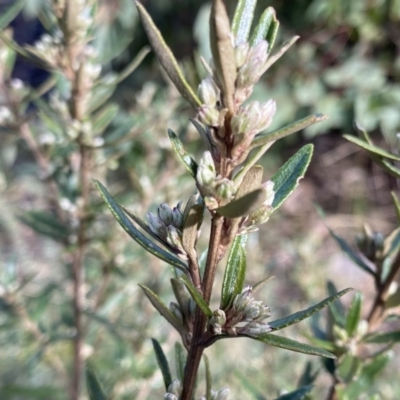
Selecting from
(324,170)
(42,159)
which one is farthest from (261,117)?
(324,170)

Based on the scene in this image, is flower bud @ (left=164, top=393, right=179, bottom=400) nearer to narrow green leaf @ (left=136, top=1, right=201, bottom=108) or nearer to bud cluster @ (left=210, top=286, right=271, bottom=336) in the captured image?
bud cluster @ (left=210, top=286, right=271, bottom=336)

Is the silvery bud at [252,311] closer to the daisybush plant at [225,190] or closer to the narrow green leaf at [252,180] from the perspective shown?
the daisybush plant at [225,190]

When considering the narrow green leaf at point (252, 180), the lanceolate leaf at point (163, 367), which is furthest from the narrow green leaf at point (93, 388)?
the narrow green leaf at point (252, 180)

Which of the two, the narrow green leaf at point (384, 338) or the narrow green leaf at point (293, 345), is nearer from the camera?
the narrow green leaf at point (293, 345)

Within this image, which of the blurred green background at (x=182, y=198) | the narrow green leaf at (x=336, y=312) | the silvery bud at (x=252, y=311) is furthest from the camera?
the blurred green background at (x=182, y=198)

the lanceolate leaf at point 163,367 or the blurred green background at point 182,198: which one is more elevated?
the blurred green background at point 182,198

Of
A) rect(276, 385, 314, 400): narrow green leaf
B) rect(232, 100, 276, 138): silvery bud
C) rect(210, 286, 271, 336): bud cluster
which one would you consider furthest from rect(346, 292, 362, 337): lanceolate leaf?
rect(232, 100, 276, 138): silvery bud
